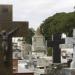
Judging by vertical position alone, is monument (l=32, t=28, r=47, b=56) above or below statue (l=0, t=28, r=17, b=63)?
above

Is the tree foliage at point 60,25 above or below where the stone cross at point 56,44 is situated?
above

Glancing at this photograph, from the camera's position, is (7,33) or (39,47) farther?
(39,47)

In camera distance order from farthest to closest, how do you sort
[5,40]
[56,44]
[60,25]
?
[60,25] → [56,44] → [5,40]

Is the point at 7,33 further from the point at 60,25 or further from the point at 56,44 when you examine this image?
the point at 60,25

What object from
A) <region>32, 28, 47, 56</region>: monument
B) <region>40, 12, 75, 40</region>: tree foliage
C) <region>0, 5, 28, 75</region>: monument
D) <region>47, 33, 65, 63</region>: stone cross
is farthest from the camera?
<region>40, 12, 75, 40</region>: tree foliage

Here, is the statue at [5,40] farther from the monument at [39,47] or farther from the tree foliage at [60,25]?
the tree foliage at [60,25]

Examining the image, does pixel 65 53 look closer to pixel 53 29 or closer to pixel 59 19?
pixel 53 29

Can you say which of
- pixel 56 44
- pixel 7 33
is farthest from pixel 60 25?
pixel 7 33

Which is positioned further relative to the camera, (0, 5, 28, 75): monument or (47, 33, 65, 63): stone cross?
(47, 33, 65, 63): stone cross

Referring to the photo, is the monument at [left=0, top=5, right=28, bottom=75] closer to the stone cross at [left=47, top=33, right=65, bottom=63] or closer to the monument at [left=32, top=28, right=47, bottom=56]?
the stone cross at [left=47, top=33, right=65, bottom=63]

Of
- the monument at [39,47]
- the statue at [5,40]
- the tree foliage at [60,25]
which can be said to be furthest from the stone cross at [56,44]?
the tree foliage at [60,25]

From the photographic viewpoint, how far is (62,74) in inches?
379

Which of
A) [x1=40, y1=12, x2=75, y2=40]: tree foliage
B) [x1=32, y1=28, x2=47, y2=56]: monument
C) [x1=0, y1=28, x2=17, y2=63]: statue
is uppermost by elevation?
[x1=40, y1=12, x2=75, y2=40]: tree foliage

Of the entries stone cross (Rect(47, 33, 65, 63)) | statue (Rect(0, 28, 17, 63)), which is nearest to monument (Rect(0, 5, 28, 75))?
statue (Rect(0, 28, 17, 63))
